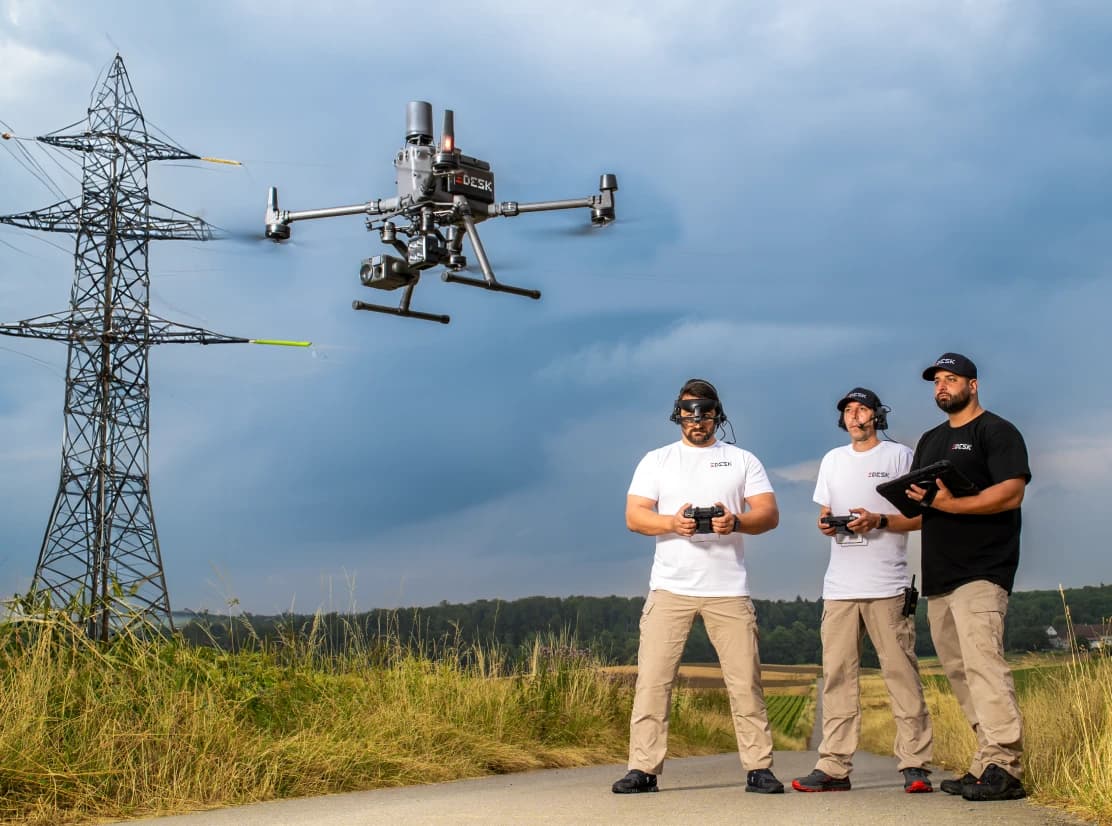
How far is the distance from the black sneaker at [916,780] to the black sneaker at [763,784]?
807 mm

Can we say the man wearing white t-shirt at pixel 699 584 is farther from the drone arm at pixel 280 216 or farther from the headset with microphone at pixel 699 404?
the drone arm at pixel 280 216

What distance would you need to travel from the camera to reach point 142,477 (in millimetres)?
31891

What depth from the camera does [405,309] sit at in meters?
16.2

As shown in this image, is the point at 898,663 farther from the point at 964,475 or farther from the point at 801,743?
the point at 801,743

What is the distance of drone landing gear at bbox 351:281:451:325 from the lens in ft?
51.0

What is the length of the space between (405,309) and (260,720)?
815 centimetres

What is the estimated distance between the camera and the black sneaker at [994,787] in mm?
6613

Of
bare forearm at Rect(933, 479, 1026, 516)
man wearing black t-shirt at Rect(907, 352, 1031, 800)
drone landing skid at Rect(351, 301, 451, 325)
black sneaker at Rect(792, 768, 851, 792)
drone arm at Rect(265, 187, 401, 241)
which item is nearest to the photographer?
man wearing black t-shirt at Rect(907, 352, 1031, 800)

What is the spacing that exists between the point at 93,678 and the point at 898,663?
5313 millimetres

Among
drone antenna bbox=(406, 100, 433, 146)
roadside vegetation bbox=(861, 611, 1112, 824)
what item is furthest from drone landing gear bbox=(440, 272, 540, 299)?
roadside vegetation bbox=(861, 611, 1112, 824)

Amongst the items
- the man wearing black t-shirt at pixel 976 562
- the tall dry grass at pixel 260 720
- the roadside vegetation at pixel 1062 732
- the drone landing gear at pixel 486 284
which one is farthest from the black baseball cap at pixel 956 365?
the drone landing gear at pixel 486 284

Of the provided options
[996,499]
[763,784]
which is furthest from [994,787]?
[996,499]

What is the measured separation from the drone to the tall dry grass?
20.0 feet

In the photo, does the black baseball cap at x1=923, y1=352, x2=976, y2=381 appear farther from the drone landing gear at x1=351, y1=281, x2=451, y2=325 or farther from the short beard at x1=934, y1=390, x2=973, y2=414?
the drone landing gear at x1=351, y1=281, x2=451, y2=325
